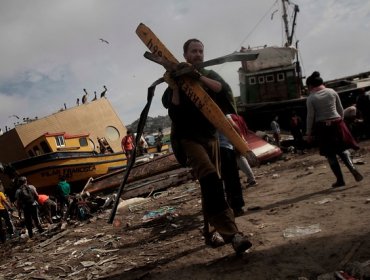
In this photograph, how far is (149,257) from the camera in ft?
12.6

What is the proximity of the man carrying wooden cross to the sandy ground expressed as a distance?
40 centimetres

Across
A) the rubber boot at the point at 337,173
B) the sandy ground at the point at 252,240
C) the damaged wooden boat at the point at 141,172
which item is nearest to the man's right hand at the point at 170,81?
the sandy ground at the point at 252,240

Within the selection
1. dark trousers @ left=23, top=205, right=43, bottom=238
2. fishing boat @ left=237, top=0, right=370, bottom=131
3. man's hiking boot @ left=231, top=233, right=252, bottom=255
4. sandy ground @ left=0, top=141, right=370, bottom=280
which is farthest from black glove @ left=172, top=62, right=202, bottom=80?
fishing boat @ left=237, top=0, right=370, bottom=131

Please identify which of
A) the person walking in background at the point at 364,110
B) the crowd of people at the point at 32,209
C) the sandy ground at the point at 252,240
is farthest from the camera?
the person walking in background at the point at 364,110

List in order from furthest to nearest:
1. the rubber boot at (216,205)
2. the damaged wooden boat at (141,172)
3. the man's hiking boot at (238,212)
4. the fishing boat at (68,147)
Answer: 1. the fishing boat at (68,147)
2. the damaged wooden boat at (141,172)
3. the man's hiking boot at (238,212)
4. the rubber boot at (216,205)

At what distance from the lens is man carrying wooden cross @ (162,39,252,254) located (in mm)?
3158

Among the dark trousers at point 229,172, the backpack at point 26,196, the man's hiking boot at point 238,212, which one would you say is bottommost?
the man's hiking boot at point 238,212

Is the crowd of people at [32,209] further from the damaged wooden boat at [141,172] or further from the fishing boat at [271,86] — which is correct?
the fishing boat at [271,86]

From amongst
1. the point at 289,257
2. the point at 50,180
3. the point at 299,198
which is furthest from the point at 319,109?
the point at 50,180

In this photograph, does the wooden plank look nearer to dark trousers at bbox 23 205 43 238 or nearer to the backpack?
dark trousers at bbox 23 205 43 238

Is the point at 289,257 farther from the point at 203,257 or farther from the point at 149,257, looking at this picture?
the point at 149,257

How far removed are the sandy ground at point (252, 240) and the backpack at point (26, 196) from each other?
3574 mm

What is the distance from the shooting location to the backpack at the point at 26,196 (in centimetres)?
996

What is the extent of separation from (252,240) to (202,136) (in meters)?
1.10
